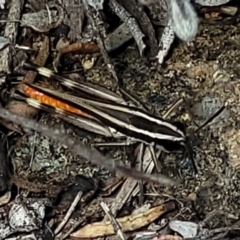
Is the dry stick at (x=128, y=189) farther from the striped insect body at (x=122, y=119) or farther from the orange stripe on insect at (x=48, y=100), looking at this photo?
the orange stripe on insect at (x=48, y=100)

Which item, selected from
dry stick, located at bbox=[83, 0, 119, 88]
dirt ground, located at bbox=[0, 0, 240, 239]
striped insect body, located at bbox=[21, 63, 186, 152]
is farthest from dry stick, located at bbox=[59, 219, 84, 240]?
dry stick, located at bbox=[83, 0, 119, 88]

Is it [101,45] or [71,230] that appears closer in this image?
[71,230]

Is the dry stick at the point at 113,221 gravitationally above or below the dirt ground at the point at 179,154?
below

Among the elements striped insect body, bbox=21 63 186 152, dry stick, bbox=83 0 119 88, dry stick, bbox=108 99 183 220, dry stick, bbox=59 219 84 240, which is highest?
dry stick, bbox=83 0 119 88

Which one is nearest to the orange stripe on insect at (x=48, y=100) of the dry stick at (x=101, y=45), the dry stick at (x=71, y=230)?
the dry stick at (x=101, y=45)

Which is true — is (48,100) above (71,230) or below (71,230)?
above

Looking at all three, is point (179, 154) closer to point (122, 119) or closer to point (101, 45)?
point (122, 119)

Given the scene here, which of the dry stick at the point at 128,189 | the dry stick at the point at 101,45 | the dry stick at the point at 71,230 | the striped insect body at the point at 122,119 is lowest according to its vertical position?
the dry stick at the point at 71,230

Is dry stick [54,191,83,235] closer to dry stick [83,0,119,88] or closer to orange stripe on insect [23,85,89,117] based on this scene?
orange stripe on insect [23,85,89,117]

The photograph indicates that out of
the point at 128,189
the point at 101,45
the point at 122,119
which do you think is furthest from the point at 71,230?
the point at 101,45

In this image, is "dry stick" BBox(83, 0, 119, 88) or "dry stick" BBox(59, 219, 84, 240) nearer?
"dry stick" BBox(59, 219, 84, 240)
